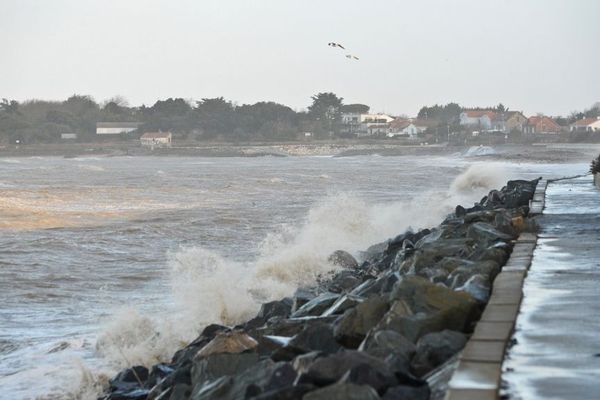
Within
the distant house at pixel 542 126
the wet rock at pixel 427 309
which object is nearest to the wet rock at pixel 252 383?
the wet rock at pixel 427 309

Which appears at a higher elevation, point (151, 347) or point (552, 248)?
point (552, 248)

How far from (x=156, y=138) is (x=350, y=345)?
13413 centimetres

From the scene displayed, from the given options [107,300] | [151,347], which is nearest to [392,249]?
[107,300]

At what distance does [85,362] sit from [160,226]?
46.6 feet

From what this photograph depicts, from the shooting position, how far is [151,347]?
9.35m

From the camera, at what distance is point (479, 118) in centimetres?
16362

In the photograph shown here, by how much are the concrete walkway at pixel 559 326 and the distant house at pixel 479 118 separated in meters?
151

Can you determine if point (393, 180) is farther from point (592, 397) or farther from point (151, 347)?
point (592, 397)

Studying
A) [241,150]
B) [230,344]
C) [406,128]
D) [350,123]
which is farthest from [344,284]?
[350,123]

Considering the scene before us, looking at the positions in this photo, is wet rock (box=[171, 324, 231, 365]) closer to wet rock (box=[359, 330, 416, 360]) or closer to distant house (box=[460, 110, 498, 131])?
wet rock (box=[359, 330, 416, 360])

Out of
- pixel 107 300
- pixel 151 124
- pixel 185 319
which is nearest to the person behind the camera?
pixel 185 319

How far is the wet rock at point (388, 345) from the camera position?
17.2 feet

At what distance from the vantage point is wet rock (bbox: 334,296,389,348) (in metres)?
6.26

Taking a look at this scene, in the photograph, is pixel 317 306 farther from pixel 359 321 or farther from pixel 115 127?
pixel 115 127
